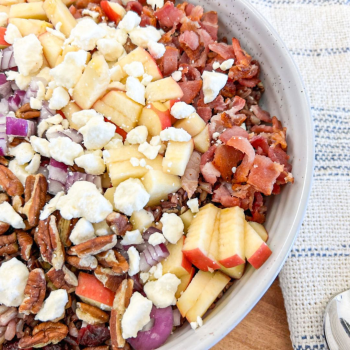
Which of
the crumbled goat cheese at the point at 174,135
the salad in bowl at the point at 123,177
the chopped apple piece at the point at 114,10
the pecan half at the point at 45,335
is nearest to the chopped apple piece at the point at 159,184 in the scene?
the salad in bowl at the point at 123,177

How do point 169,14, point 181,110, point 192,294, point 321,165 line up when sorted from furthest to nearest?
point 321,165, point 169,14, point 181,110, point 192,294

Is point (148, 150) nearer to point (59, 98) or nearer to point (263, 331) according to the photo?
point (59, 98)

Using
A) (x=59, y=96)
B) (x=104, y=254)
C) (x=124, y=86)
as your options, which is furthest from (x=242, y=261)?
(x=59, y=96)

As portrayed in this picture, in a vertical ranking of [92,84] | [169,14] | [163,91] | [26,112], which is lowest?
[26,112]

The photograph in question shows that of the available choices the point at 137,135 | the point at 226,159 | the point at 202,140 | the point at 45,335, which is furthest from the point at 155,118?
the point at 45,335

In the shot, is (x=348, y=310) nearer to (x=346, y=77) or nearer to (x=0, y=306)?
(x=346, y=77)

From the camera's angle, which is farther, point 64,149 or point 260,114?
point 260,114

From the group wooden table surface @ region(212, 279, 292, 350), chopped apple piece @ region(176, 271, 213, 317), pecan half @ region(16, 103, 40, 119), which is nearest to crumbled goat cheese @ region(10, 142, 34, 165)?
pecan half @ region(16, 103, 40, 119)
